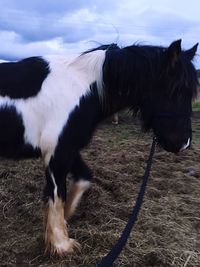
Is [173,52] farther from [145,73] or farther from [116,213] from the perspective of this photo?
[116,213]

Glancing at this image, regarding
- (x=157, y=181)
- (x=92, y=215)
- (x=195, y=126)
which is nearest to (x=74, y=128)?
(x=92, y=215)

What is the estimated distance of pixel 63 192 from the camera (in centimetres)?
352

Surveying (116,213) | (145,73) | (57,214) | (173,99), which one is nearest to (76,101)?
(145,73)

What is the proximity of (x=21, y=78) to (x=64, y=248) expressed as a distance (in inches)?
51.6

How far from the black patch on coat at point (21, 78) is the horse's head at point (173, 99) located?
87 centimetres

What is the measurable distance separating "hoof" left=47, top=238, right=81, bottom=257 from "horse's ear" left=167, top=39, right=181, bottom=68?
156cm

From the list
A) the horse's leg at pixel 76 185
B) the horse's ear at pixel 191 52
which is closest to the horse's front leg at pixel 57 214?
the horse's leg at pixel 76 185

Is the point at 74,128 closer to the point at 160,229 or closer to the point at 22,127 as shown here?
the point at 22,127

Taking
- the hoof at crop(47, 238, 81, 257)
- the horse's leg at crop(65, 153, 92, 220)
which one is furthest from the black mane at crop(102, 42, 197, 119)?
the hoof at crop(47, 238, 81, 257)

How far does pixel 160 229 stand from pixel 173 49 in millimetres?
1488

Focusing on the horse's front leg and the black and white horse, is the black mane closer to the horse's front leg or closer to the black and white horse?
the black and white horse

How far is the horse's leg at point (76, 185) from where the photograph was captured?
153 inches

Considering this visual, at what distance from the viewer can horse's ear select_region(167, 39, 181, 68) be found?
11.0ft

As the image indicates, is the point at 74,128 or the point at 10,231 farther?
the point at 10,231
